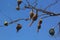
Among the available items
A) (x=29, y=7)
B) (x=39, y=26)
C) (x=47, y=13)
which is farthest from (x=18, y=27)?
(x=47, y=13)

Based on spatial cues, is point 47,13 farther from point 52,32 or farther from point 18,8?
point 18,8

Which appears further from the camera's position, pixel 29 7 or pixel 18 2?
pixel 18 2

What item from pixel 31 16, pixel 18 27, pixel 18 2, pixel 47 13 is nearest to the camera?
pixel 47 13

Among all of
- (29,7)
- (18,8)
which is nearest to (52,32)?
(29,7)

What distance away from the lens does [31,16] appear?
5.45 ft

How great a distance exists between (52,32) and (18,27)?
0.60 meters

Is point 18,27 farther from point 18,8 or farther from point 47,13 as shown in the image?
point 47,13

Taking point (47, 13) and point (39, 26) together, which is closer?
point (47, 13)

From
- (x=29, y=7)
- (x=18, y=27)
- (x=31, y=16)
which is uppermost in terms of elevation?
(x=29, y=7)

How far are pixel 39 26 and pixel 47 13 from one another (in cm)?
41

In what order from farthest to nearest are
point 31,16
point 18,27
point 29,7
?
point 18,27 → point 31,16 → point 29,7

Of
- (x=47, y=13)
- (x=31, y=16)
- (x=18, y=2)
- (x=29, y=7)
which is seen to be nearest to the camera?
(x=47, y=13)

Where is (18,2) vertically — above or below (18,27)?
above

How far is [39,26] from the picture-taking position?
1.79m
